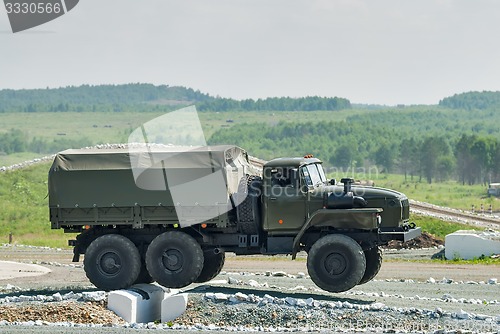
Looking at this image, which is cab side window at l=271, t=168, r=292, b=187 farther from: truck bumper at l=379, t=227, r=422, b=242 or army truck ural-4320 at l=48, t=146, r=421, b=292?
truck bumper at l=379, t=227, r=422, b=242

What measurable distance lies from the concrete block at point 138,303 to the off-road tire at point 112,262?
0.78 metres

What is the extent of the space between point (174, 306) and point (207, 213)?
2.95m

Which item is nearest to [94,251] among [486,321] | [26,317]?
[26,317]

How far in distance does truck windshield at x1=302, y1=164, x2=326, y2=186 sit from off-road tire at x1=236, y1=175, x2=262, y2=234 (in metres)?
1.13

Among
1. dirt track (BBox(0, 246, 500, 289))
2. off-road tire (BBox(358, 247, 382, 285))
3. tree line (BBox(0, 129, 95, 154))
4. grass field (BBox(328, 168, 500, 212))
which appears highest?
tree line (BBox(0, 129, 95, 154))

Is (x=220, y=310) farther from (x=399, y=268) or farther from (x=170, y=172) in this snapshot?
(x=399, y=268)

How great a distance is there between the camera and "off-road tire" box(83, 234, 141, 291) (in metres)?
24.6

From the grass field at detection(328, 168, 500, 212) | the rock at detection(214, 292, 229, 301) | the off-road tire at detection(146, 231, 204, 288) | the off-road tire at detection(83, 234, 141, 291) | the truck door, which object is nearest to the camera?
the rock at detection(214, 292, 229, 301)

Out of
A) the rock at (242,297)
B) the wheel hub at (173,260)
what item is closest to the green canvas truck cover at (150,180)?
the wheel hub at (173,260)

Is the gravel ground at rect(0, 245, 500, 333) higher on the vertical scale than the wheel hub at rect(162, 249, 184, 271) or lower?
lower

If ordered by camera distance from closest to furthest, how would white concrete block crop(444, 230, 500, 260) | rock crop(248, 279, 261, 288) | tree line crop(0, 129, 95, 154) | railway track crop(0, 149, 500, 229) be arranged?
rock crop(248, 279, 261, 288), white concrete block crop(444, 230, 500, 260), railway track crop(0, 149, 500, 229), tree line crop(0, 129, 95, 154)

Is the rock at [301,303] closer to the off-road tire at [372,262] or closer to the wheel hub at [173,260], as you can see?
the off-road tire at [372,262]

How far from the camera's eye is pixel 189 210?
24.1m

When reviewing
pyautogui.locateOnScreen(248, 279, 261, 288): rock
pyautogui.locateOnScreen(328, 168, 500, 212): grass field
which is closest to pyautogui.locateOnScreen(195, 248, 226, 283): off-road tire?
pyautogui.locateOnScreen(248, 279, 261, 288): rock
